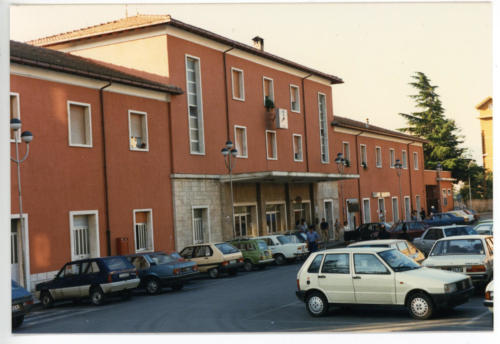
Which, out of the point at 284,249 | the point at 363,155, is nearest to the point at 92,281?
the point at 284,249

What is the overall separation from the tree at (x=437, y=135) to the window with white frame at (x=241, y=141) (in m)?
13.3

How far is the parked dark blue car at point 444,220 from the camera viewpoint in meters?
41.7

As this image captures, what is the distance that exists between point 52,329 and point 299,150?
27.9 meters

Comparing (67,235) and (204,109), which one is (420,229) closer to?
(204,109)

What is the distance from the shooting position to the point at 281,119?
128 ft

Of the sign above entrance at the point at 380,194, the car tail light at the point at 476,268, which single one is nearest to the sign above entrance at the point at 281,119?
the sign above entrance at the point at 380,194

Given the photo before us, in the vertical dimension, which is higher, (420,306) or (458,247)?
(458,247)

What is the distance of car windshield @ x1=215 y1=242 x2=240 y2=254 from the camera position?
84.0 feet

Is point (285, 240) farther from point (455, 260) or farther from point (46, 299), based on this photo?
point (455, 260)

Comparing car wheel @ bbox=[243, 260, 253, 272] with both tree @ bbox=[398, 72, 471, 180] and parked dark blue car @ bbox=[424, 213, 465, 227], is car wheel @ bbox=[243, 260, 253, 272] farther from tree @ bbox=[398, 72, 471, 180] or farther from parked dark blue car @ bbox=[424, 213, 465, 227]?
tree @ bbox=[398, 72, 471, 180]

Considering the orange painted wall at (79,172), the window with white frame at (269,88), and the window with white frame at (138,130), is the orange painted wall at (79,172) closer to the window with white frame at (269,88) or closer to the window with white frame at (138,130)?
the window with white frame at (138,130)

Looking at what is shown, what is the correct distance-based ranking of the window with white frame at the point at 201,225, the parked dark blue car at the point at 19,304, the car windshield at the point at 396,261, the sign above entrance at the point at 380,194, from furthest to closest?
the sign above entrance at the point at 380,194
the window with white frame at the point at 201,225
the parked dark blue car at the point at 19,304
the car windshield at the point at 396,261

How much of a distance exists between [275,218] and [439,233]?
46.4 ft

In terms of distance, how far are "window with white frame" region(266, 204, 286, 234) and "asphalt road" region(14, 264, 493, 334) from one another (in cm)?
1683
